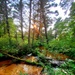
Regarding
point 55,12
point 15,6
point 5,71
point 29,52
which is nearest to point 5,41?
point 29,52

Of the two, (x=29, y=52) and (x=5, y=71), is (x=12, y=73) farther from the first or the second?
(x=29, y=52)

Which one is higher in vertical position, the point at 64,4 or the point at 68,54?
the point at 64,4

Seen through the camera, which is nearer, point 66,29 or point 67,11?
point 66,29

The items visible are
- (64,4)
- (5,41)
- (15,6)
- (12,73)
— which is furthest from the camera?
(15,6)

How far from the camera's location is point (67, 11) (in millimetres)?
7605

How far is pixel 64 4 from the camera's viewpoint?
7422mm

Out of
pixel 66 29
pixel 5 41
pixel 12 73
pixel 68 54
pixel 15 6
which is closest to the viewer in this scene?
pixel 66 29

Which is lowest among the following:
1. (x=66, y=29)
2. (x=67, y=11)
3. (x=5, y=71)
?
(x=5, y=71)

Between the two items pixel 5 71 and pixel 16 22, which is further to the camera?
pixel 16 22

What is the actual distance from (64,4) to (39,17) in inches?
517

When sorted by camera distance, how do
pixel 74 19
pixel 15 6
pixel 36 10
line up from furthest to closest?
1. pixel 36 10
2. pixel 15 6
3. pixel 74 19

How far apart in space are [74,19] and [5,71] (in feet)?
13.5

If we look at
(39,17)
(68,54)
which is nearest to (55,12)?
(39,17)

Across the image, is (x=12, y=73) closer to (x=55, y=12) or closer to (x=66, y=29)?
(x=66, y=29)
